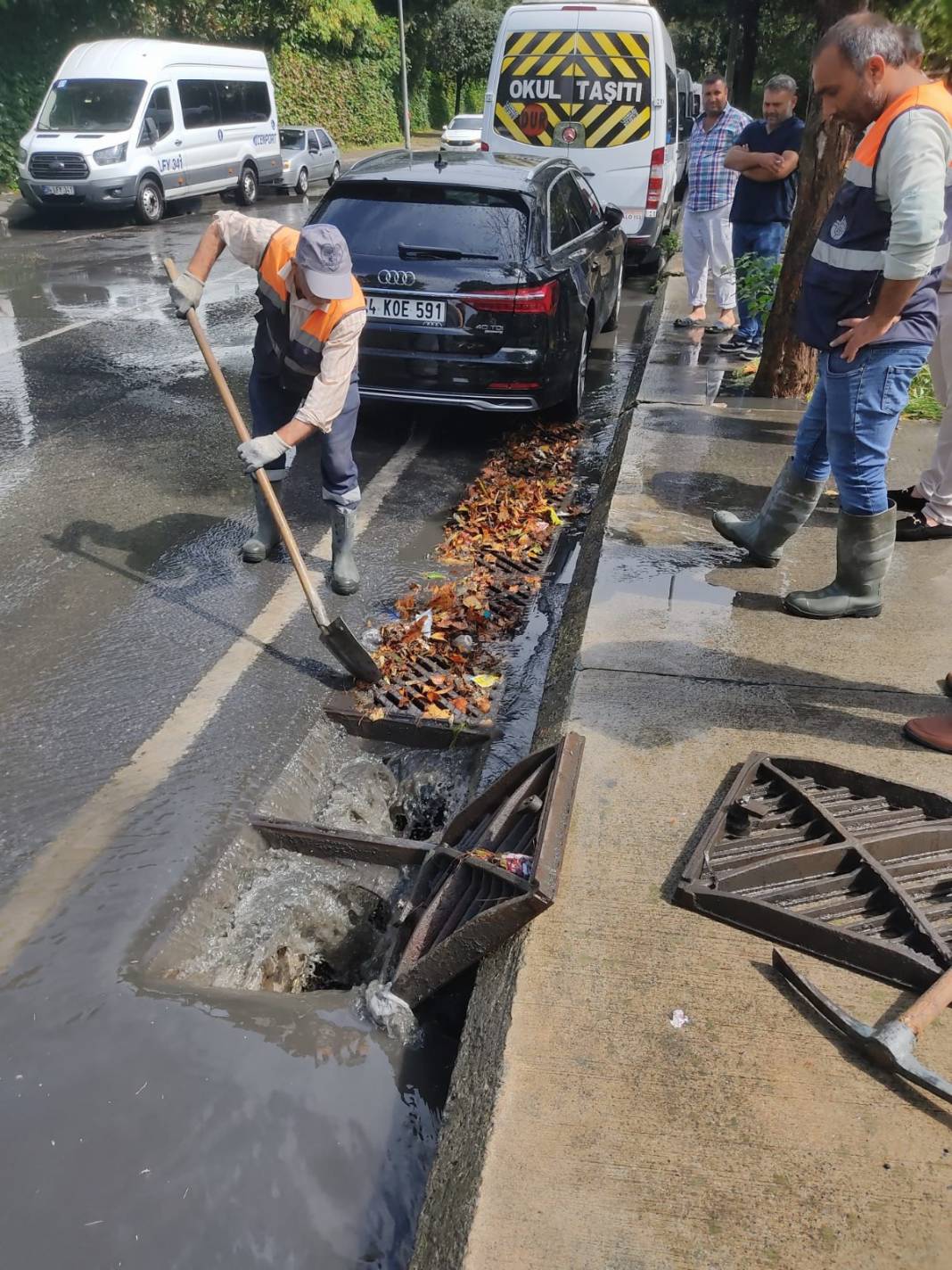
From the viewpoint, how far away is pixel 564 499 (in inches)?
245

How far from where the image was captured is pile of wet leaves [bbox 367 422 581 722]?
4.21 metres

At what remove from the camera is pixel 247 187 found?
2128 cm

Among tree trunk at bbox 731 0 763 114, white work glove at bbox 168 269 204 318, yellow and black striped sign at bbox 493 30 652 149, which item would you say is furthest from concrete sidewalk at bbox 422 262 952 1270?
tree trunk at bbox 731 0 763 114

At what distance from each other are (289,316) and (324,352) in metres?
0.27

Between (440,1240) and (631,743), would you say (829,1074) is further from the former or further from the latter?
(631,743)

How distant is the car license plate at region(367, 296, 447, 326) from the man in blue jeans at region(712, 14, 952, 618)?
2.66 m

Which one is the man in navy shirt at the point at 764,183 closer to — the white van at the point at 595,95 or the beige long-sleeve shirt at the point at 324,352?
the white van at the point at 595,95

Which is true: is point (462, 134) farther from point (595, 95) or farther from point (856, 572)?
point (856, 572)

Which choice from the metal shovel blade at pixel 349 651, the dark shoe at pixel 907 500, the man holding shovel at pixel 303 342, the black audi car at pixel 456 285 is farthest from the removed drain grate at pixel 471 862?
the black audi car at pixel 456 285

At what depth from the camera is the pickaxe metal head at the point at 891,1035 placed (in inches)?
85.3

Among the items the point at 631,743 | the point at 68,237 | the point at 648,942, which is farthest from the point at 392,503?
the point at 68,237

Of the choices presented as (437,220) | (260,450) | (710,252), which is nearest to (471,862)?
(260,450)

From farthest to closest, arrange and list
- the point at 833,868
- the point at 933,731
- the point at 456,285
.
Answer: the point at 456,285 → the point at 933,731 → the point at 833,868

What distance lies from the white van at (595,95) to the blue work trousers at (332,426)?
858cm
